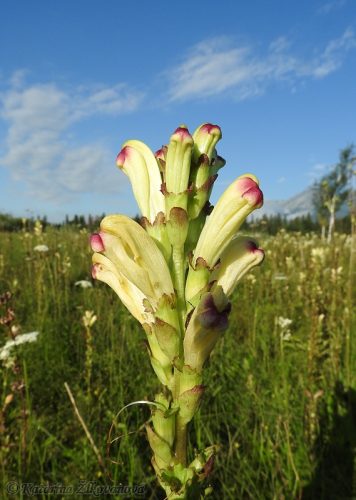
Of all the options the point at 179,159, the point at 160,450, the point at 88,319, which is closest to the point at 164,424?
the point at 160,450

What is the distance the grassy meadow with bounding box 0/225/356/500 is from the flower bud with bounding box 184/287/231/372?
2.95 feet

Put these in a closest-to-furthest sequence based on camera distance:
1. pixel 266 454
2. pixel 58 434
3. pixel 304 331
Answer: pixel 266 454 < pixel 58 434 < pixel 304 331

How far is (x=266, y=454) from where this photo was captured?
2854 millimetres

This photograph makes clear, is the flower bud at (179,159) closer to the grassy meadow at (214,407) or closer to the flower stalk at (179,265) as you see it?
the flower stalk at (179,265)

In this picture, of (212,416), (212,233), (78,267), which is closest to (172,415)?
(212,233)

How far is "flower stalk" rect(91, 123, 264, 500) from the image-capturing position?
122cm

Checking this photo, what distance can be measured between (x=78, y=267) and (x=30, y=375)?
513cm

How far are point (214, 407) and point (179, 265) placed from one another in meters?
2.49

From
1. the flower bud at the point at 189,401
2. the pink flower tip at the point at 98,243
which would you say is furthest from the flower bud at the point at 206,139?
the flower bud at the point at 189,401

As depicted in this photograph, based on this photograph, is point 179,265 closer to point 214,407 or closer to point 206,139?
point 206,139

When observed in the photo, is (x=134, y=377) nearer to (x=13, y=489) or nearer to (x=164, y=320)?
(x=13, y=489)

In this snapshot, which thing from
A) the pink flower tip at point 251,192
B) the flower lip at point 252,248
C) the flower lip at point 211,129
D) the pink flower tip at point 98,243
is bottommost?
the flower lip at point 252,248

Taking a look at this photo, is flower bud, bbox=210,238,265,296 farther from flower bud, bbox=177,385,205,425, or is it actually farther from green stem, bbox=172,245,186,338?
flower bud, bbox=177,385,205,425

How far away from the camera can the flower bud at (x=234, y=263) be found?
4.80 ft
